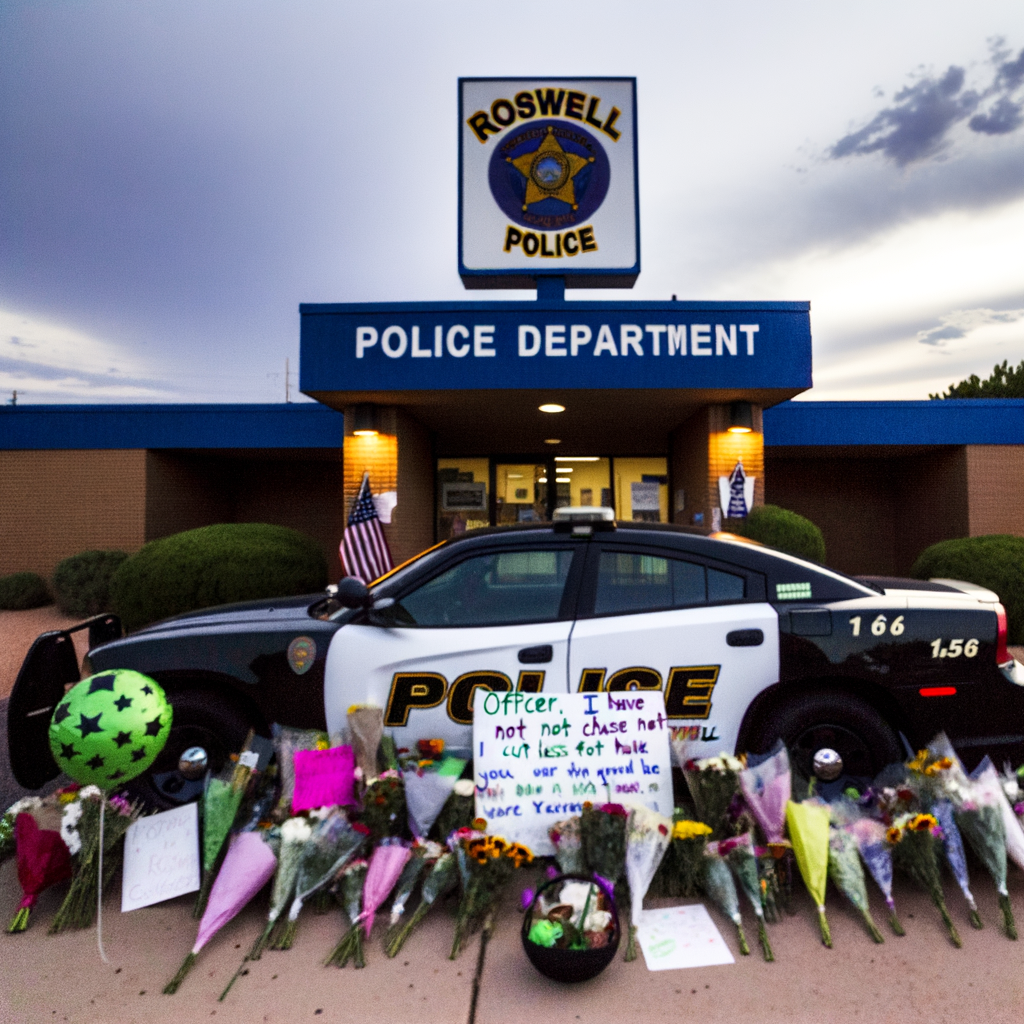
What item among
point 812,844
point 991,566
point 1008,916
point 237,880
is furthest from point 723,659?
point 991,566

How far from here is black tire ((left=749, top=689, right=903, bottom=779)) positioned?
3.21m

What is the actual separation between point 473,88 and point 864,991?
39.7ft

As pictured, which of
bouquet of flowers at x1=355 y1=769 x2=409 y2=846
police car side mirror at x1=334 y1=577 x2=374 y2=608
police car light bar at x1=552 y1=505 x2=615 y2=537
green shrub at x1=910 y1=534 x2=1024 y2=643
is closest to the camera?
bouquet of flowers at x1=355 y1=769 x2=409 y2=846

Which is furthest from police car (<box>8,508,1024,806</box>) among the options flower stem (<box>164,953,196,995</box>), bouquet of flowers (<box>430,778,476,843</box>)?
flower stem (<box>164,953,196,995</box>)

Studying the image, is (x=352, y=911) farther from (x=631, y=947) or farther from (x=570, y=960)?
(x=631, y=947)

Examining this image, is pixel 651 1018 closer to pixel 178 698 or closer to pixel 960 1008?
pixel 960 1008

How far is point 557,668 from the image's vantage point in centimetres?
320

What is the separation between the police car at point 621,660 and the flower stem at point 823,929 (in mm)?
754

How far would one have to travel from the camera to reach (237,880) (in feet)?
8.66

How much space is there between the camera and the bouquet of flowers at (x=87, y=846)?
274 centimetres

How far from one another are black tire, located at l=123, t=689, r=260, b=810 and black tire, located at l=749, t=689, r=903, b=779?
255 cm

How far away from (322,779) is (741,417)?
7.64 m

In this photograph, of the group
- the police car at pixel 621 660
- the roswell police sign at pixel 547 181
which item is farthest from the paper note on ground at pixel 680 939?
the roswell police sign at pixel 547 181

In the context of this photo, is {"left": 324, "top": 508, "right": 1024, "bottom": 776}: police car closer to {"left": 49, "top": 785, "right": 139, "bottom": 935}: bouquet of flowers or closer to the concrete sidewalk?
the concrete sidewalk
